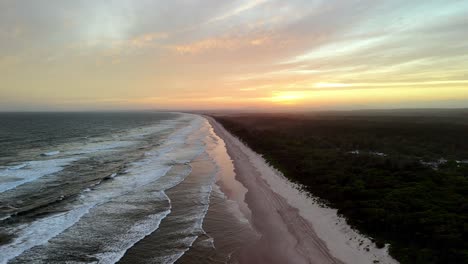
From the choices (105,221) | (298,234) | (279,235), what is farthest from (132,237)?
(298,234)

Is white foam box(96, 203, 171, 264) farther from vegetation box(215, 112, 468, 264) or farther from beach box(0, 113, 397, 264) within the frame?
vegetation box(215, 112, 468, 264)

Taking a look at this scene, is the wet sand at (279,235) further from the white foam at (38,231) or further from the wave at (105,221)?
the white foam at (38,231)

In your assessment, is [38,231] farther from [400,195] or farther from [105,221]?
[400,195]

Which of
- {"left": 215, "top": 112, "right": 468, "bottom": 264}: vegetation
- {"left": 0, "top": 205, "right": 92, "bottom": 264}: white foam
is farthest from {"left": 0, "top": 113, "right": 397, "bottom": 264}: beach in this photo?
{"left": 215, "top": 112, "right": 468, "bottom": 264}: vegetation

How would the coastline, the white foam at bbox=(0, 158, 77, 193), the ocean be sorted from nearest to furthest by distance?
1. the coastline
2. the ocean
3. the white foam at bbox=(0, 158, 77, 193)

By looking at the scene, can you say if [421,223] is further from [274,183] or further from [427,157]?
[427,157]

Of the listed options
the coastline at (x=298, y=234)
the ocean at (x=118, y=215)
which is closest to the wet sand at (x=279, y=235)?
the coastline at (x=298, y=234)

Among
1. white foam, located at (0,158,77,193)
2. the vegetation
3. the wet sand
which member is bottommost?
the wet sand

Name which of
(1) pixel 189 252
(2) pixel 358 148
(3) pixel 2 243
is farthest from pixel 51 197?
(2) pixel 358 148
